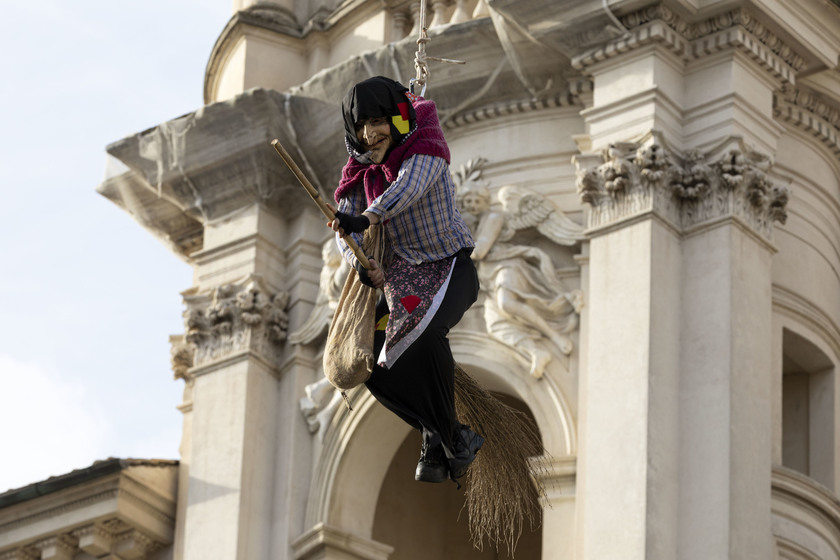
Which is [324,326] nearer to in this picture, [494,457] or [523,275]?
[523,275]

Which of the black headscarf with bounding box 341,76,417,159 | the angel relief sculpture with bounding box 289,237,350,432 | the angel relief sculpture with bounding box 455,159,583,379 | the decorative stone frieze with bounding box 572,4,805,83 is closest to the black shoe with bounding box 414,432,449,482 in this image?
the black headscarf with bounding box 341,76,417,159

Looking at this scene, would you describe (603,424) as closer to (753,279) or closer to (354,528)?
(753,279)

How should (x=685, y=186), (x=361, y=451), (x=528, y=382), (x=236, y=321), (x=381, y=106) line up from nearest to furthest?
(x=381, y=106) → (x=685, y=186) → (x=528, y=382) → (x=361, y=451) → (x=236, y=321)

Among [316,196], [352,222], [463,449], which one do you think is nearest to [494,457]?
[463,449]

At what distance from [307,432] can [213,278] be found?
171 centimetres

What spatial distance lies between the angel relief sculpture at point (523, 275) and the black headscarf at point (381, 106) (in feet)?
27.1

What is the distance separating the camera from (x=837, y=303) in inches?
731

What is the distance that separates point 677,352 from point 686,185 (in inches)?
48.9

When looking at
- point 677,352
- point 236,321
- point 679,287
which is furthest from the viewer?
point 236,321

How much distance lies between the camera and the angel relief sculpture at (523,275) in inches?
693

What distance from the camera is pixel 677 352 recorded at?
16609 millimetres

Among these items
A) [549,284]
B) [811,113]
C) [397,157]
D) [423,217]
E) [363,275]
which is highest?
[811,113]

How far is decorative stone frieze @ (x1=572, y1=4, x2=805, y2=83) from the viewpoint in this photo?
17.3 m

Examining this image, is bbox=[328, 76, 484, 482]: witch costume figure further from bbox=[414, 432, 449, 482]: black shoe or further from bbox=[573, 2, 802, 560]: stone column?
bbox=[573, 2, 802, 560]: stone column
